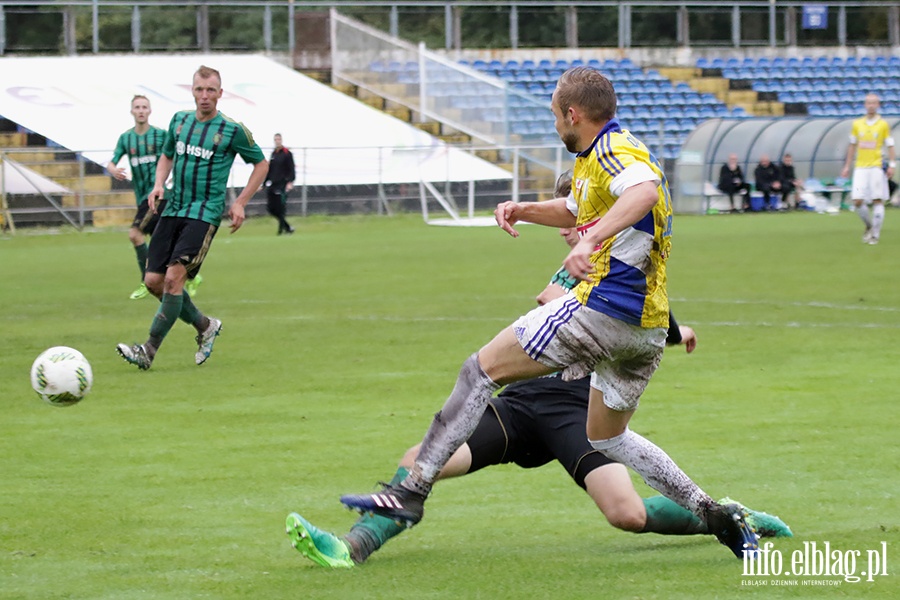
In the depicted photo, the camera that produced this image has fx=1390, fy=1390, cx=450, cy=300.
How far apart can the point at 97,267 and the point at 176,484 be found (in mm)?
13930

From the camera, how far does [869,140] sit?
70.1 feet

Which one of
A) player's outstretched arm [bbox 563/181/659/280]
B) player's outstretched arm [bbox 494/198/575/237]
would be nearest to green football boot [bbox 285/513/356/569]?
player's outstretched arm [bbox 563/181/659/280]

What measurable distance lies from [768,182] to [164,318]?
2353 centimetres

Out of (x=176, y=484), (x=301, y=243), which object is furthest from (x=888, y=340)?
(x=301, y=243)

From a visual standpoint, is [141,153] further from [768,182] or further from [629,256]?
[768,182]

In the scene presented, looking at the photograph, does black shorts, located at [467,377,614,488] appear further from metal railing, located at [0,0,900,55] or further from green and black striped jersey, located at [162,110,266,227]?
metal railing, located at [0,0,900,55]

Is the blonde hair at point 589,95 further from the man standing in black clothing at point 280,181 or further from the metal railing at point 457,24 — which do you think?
the metal railing at point 457,24

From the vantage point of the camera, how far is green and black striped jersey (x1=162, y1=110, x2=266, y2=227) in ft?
35.8

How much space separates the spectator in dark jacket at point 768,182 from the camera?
104 feet

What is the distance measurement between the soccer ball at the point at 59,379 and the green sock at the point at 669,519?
11.7 feet

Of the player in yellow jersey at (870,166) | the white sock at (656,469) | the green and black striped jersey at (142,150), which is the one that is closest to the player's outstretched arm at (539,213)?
the white sock at (656,469)

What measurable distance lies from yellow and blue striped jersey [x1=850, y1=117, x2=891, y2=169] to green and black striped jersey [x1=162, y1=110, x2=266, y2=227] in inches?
513

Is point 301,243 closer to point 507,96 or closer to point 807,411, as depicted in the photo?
point 507,96

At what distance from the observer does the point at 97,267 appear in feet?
65.7
